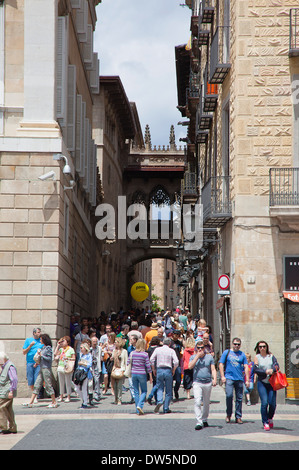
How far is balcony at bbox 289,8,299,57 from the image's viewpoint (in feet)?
66.8

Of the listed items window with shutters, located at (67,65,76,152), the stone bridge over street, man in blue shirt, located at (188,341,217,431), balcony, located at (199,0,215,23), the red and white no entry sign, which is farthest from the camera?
the stone bridge over street

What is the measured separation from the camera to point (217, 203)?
856 inches

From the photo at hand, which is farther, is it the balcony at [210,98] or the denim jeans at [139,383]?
the balcony at [210,98]

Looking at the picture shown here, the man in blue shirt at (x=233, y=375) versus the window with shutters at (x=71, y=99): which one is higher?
the window with shutters at (x=71, y=99)

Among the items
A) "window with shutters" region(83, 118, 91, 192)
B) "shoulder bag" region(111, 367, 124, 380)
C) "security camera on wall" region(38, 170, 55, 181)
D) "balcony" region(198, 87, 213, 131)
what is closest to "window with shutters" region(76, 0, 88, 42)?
"window with shutters" region(83, 118, 91, 192)

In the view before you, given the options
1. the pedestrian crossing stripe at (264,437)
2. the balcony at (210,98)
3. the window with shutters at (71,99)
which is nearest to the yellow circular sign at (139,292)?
the balcony at (210,98)

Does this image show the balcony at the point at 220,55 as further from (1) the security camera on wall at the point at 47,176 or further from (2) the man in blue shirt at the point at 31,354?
(2) the man in blue shirt at the point at 31,354

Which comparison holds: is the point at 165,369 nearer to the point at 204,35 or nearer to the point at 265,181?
the point at 265,181

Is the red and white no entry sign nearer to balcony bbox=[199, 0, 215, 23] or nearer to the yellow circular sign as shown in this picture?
balcony bbox=[199, 0, 215, 23]

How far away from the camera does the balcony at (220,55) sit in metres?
22.0

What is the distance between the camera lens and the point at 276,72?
2075 cm

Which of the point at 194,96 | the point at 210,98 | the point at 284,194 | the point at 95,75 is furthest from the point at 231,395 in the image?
the point at 194,96

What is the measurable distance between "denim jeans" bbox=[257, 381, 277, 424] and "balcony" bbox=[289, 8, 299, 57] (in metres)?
8.85

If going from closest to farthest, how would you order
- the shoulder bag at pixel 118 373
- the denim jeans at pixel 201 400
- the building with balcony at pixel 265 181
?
the denim jeans at pixel 201 400, the shoulder bag at pixel 118 373, the building with balcony at pixel 265 181
